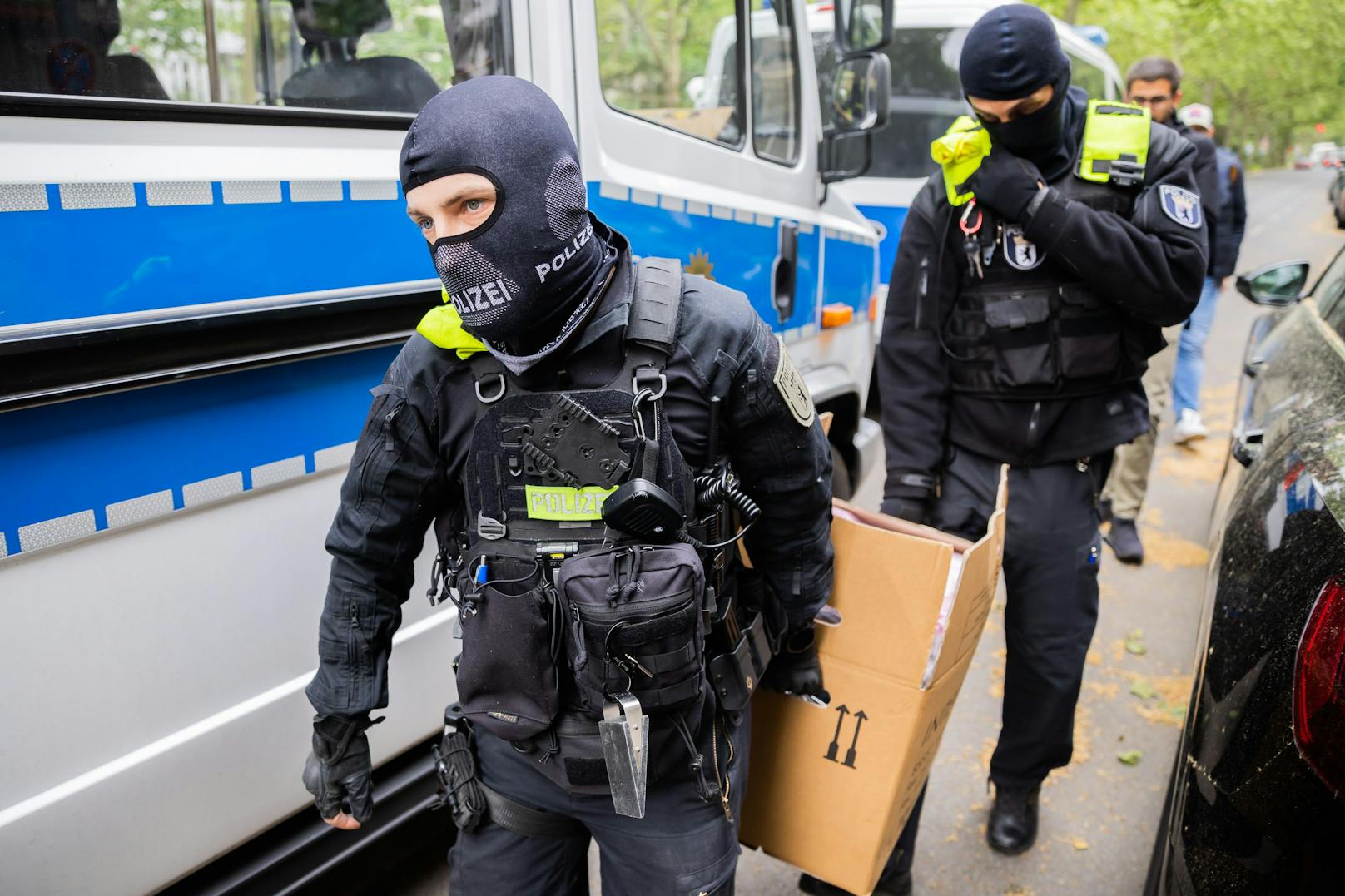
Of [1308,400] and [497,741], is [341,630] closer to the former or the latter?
[497,741]

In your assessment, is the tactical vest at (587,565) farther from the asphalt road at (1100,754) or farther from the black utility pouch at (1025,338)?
the asphalt road at (1100,754)

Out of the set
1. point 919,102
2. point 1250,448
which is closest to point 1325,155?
point 919,102

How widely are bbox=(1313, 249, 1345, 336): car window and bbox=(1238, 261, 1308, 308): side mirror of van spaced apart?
76 mm

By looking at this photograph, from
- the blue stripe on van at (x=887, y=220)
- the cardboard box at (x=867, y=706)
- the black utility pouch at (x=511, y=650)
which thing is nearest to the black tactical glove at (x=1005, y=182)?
the cardboard box at (x=867, y=706)

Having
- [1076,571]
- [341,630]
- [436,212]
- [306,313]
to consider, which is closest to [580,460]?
[436,212]

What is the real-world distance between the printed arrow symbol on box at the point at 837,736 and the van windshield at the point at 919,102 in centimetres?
520

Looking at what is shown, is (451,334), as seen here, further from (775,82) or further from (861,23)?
(861,23)

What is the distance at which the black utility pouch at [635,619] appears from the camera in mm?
1338

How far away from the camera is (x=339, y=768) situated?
1602mm

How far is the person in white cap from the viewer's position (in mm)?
5484

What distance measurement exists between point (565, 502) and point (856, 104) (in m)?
2.26

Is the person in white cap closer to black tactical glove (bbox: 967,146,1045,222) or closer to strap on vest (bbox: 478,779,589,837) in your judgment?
black tactical glove (bbox: 967,146,1045,222)

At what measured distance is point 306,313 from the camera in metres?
1.79

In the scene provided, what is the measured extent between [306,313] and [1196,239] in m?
1.87
